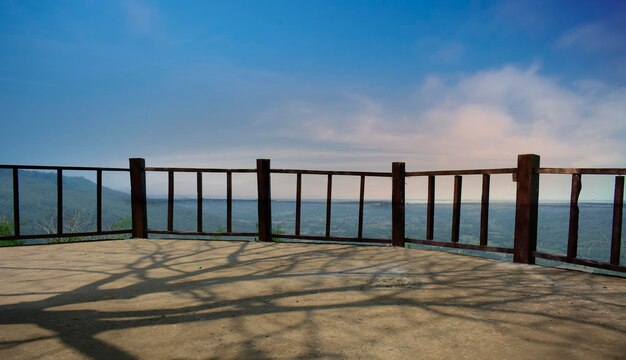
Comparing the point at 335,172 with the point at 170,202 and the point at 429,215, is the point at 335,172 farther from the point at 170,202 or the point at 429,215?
the point at 170,202

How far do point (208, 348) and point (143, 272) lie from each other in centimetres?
199

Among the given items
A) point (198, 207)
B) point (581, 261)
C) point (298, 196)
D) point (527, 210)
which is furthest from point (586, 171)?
point (198, 207)

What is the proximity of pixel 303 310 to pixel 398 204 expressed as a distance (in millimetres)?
3284

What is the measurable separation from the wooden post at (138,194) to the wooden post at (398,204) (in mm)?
4114

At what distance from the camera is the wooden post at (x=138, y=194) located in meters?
5.84

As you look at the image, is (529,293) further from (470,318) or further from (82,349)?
(82,349)

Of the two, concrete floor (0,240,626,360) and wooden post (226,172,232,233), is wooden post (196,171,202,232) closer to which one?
wooden post (226,172,232,233)

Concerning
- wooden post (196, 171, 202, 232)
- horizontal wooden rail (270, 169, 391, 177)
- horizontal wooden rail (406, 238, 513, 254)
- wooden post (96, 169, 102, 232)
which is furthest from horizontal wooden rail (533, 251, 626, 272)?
wooden post (96, 169, 102, 232)

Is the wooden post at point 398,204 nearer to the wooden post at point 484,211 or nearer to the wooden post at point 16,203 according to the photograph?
the wooden post at point 484,211

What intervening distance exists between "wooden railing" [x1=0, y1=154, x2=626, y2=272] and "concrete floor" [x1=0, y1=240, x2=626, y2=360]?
352 mm

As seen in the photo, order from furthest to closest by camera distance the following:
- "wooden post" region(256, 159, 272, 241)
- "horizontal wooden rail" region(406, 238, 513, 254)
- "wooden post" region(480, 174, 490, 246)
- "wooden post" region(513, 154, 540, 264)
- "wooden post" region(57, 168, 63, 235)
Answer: "wooden post" region(256, 159, 272, 241)
"wooden post" region(57, 168, 63, 235)
"wooden post" region(480, 174, 490, 246)
"horizontal wooden rail" region(406, 238, 513, 254)
"wooden post" region(513, 154, 540, 264)

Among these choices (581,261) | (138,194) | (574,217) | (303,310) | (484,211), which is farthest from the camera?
(138,194)

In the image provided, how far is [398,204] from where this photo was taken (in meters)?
5.21

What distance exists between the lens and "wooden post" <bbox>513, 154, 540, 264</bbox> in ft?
13.2
